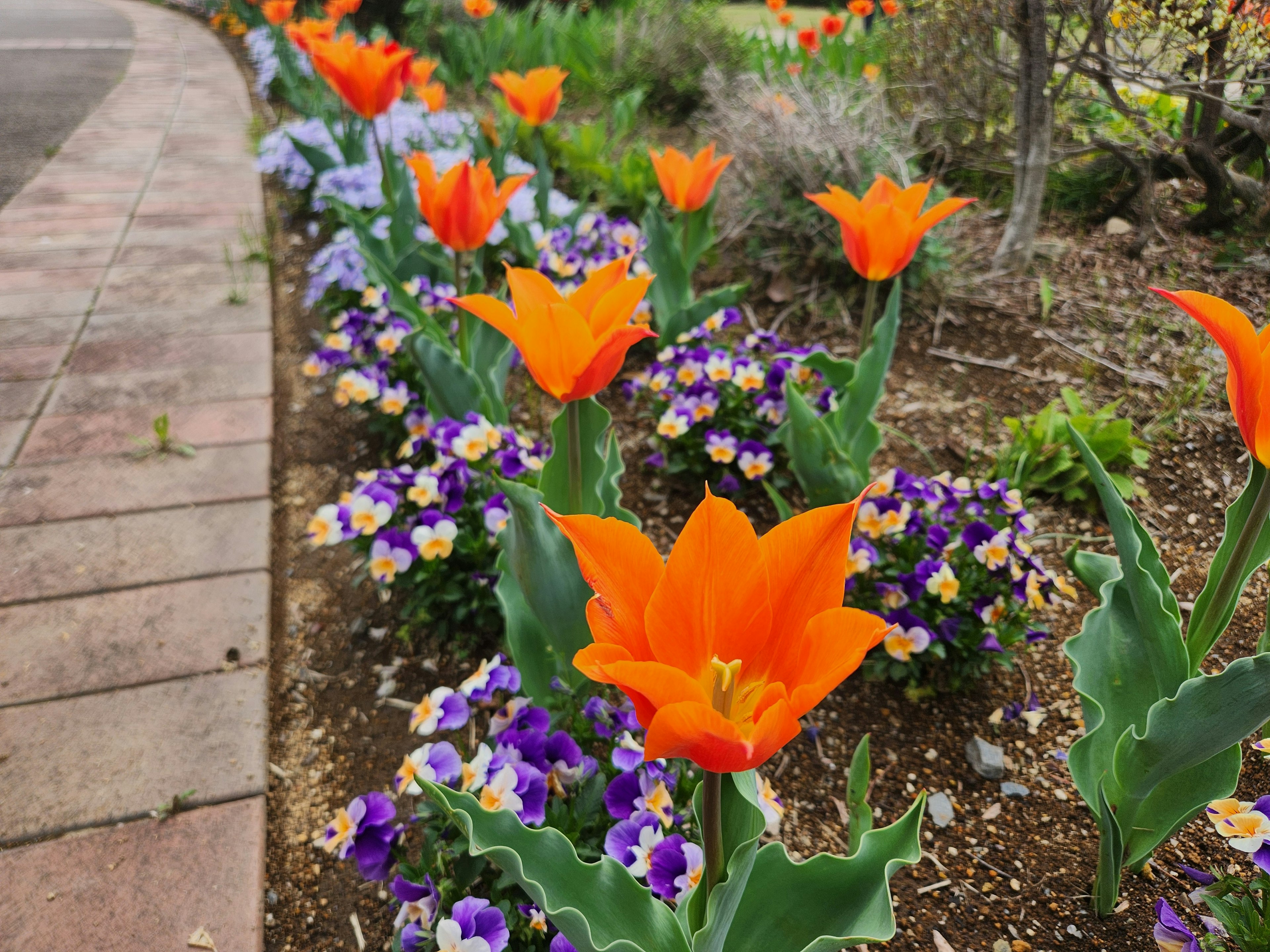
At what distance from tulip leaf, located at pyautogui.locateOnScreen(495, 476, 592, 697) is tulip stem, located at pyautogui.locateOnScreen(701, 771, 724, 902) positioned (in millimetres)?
519

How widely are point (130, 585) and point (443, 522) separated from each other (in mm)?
798

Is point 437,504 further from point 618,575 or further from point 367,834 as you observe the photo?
point 618,575

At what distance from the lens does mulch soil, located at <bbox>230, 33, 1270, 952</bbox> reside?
1.31 m

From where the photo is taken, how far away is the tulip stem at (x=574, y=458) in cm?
128

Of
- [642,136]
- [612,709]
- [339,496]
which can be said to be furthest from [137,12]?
[612,709]

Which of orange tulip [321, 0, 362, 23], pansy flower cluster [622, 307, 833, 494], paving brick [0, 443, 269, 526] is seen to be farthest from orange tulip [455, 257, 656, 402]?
orange tulip [321, 0, 362, 23]

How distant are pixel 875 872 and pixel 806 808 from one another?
62cm

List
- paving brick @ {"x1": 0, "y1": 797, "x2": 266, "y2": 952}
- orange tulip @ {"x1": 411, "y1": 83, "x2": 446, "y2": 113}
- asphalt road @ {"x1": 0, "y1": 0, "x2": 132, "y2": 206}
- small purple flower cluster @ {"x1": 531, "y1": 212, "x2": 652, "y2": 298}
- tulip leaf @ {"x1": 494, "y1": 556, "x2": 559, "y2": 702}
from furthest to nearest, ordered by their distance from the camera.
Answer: asphalt road @ {"x1": 0, "y1": 0, "x2": 132, "y2": 206}, orange tulip @ {"x1": 411, "y1": 83, "x2": 446, "y2": 113}, small purple flower cluster @ {"x1": 531, "y1": 212, "x2": 652, "y2": 298}, tulip leaf @ {"x1": 494, "y1": 556, "x2": 559, "y2": 702}, paving brick @ {"x1": 0, "y1": 797, "x2": 266, "y2": 952}

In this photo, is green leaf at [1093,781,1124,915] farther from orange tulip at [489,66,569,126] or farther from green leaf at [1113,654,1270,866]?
orange tulip at [489,66,569,126]

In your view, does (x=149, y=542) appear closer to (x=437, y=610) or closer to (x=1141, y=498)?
(x=437, y=610)

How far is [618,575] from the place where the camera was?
71cm

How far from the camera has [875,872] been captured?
876 mm

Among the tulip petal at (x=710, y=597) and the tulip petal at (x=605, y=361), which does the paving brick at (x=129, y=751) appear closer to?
the tulip petal at (x=605, y=361)

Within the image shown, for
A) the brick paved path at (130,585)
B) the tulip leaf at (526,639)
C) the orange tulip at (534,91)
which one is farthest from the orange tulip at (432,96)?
the tulip leaf at (526,639)
